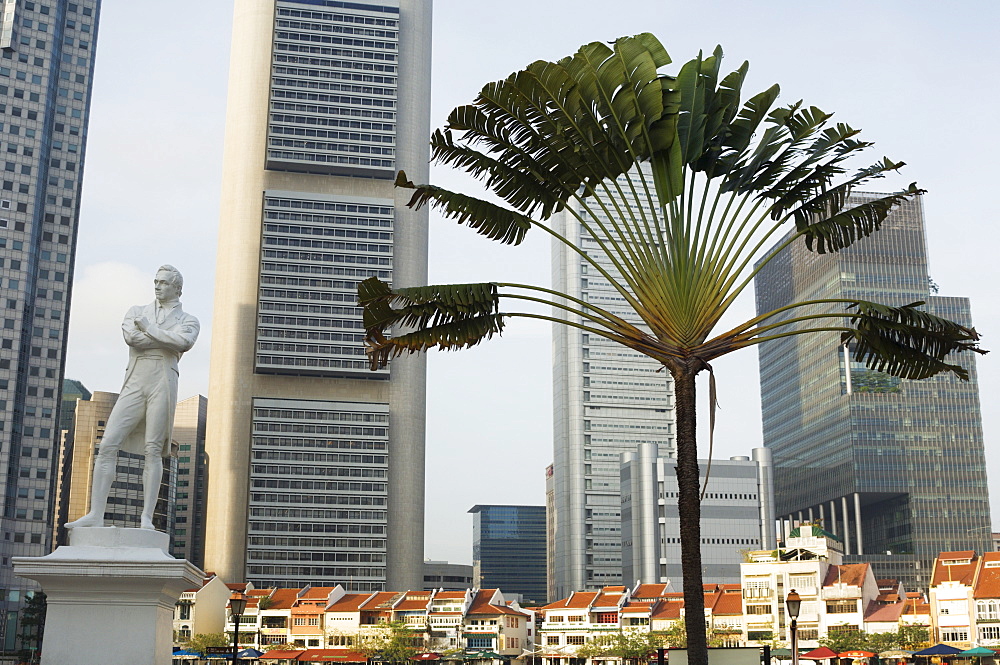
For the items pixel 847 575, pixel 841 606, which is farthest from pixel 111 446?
pixel 847 575

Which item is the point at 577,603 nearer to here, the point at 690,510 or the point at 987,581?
the point at 987,581

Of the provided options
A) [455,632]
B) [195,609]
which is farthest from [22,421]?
[455,632]

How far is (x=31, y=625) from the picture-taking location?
9938cm

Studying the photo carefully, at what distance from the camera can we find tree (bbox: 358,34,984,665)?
1232 cm

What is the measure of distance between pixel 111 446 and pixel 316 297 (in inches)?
4836

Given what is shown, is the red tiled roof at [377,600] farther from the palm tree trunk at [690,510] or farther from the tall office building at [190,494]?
the palm tree trunk at [690,510]

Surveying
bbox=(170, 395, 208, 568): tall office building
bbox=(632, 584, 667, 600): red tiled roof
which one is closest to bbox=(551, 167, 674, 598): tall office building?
bbox=(170, 395, 208, 568): tall office building

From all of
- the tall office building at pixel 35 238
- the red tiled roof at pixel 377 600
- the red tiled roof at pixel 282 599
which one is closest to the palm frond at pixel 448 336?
the red tiled roof at pixel 377 600

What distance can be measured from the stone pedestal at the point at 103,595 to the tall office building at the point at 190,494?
140 metres

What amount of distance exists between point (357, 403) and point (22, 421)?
4131 centimetres

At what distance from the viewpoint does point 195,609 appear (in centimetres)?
9525

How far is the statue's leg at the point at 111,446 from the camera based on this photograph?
43.5 ft

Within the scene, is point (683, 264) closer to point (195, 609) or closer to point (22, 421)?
point (195, 609)

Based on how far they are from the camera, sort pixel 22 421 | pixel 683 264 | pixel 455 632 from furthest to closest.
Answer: pixel 22 421 < pixel 455 632 < pixel 683 264
